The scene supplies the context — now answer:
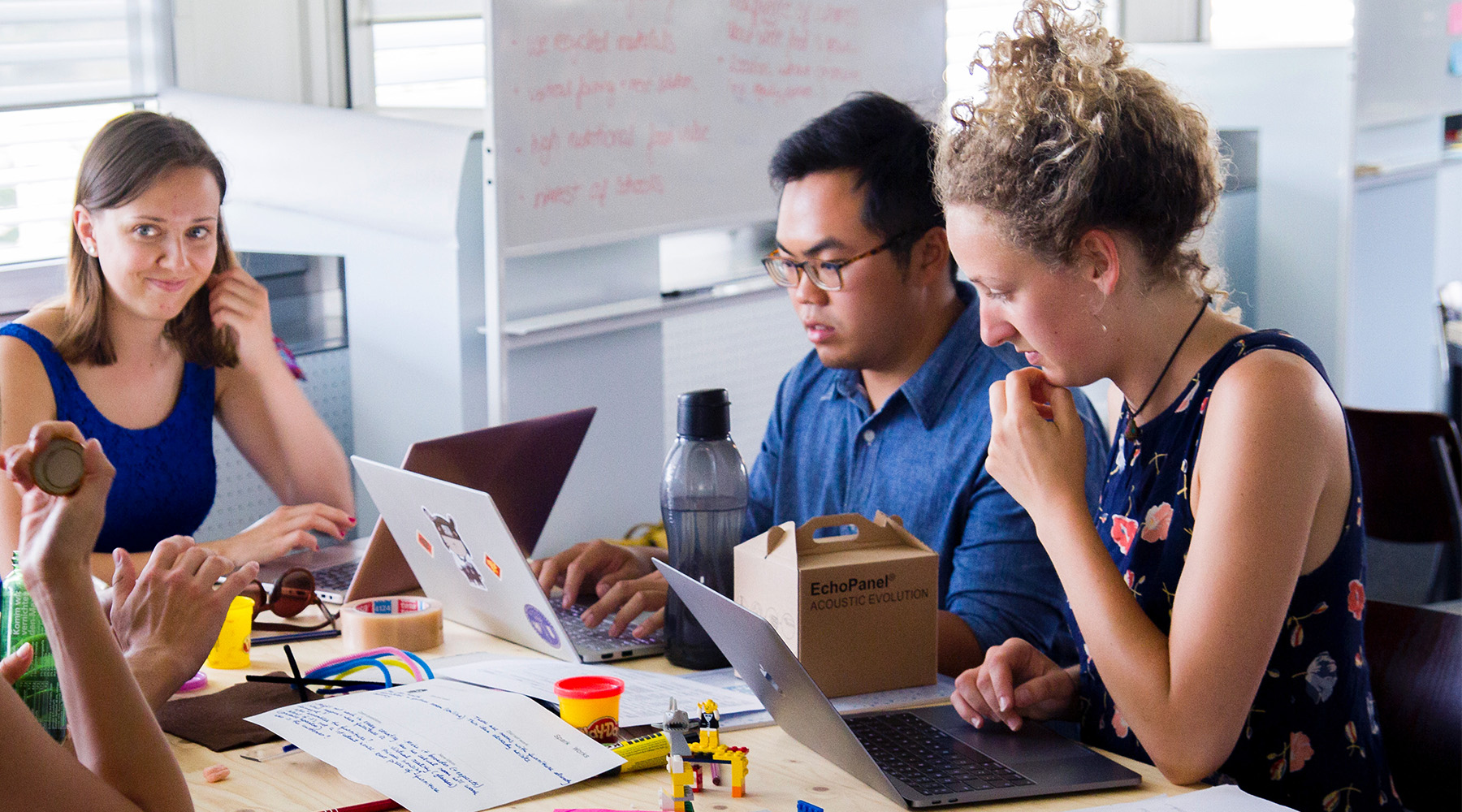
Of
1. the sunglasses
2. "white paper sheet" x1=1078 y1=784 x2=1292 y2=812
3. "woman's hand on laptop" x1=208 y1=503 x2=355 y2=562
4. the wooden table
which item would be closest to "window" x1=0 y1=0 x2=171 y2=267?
"woman's hand on laptop" x1=208 y1=503 x2=355 y2=562

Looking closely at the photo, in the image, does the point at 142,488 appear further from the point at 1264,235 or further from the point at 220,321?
the point at 1264,235

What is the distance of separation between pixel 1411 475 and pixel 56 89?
2.75 m

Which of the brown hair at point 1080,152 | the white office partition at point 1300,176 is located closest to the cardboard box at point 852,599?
the brown hair at point 1080,152

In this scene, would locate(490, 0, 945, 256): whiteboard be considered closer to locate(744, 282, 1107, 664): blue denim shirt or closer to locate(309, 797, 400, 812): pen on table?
locate(744, 282, 1107, 664): blue denim shirt

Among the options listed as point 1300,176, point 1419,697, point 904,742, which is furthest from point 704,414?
point 1300,176

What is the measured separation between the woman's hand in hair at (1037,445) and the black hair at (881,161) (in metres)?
0.44

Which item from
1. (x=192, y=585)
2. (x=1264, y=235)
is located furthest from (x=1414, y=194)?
(x=192, y=585)

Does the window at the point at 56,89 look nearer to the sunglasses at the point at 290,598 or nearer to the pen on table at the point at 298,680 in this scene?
the sunglasses at the point at 290,598

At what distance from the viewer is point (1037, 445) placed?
1.26m

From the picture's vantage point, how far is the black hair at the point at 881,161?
1711 millimetres

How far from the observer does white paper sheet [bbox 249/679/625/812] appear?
109cm

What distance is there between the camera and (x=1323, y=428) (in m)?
1.14

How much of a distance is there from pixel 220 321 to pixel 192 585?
3.97 feet

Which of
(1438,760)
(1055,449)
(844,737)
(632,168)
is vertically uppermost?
(632,168)
